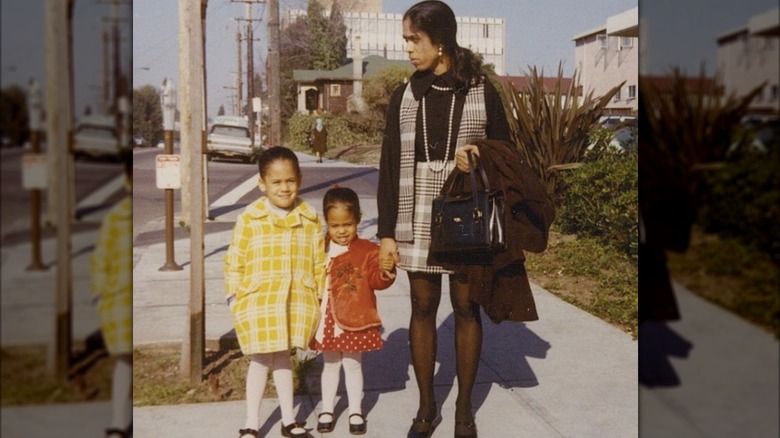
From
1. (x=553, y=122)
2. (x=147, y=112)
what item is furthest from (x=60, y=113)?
(x=553, y=122)

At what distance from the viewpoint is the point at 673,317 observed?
4234 mm

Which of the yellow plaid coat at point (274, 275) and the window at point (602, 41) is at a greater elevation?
the window at point (602, 41)

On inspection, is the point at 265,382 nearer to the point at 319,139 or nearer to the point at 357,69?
the point at 319,139

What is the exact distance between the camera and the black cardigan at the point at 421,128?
149 inches

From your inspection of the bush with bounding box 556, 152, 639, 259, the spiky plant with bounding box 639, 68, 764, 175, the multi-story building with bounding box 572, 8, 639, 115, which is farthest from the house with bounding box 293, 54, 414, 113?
the spiky plant with bounding box 639, 68, 764, 175

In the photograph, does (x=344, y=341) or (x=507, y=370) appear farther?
(x=507, y=370)

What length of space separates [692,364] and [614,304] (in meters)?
0.43

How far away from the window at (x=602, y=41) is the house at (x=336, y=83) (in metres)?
0.90

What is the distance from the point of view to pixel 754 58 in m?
3.95

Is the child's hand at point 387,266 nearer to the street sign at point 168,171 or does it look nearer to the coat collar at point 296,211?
the coat collar at point 296,211

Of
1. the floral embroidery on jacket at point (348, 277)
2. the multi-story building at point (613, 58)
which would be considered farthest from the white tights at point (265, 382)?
the multi-story building at point (613, 58)

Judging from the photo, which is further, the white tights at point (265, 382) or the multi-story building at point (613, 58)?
the multi-story building at point (613, 58)

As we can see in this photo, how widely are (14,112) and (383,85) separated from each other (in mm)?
1383

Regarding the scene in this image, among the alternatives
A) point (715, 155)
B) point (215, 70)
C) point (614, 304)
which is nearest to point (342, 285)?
point (215, 70)
